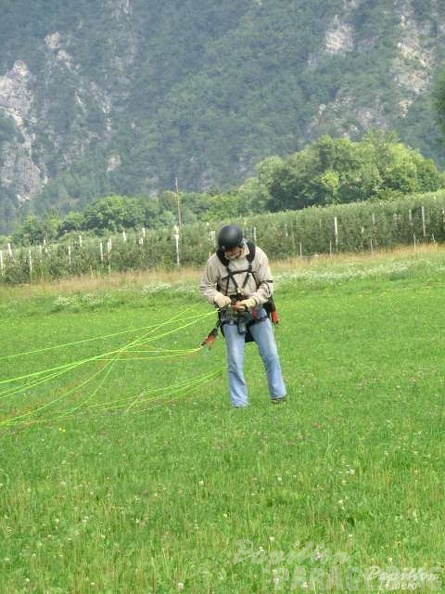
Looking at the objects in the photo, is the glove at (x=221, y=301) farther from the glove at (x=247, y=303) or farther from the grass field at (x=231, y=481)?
the grass field at (x=231, y=481)

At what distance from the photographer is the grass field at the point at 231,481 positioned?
6.93 m

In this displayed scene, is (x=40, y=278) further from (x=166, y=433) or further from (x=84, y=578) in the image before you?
(x=84, y=578)

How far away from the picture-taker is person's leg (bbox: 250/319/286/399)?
49.9ft

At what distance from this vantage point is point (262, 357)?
49.6 feet

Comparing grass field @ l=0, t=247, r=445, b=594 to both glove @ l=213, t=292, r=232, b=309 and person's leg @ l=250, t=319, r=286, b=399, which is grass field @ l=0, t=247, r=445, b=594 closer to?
person's leg @ l=250, t=319, r=286, b=399

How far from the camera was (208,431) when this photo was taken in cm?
1283

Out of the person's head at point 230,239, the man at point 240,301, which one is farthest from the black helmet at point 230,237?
the man at point 240,301

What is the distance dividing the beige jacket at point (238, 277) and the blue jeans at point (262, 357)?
15.8 inches

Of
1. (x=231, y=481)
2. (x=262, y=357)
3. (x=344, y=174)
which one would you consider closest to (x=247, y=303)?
(x=262, y=357)

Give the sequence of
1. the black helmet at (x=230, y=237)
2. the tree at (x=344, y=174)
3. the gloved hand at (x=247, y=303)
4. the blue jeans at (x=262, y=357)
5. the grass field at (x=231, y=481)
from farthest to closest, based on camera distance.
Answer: the tree at (x=344, y=174), the blue jeans at (x=262, y=357), the gloved hand at (x=247, y=303), the black helmet at (x=230, y=237), the grass field at (x=231, y=481)

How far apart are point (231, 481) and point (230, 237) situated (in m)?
5.37

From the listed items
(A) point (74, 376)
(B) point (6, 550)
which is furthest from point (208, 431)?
(A) point (74, 376)

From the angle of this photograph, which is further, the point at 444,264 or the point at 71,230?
the point at 71,230

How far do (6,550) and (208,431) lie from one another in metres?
5.25
